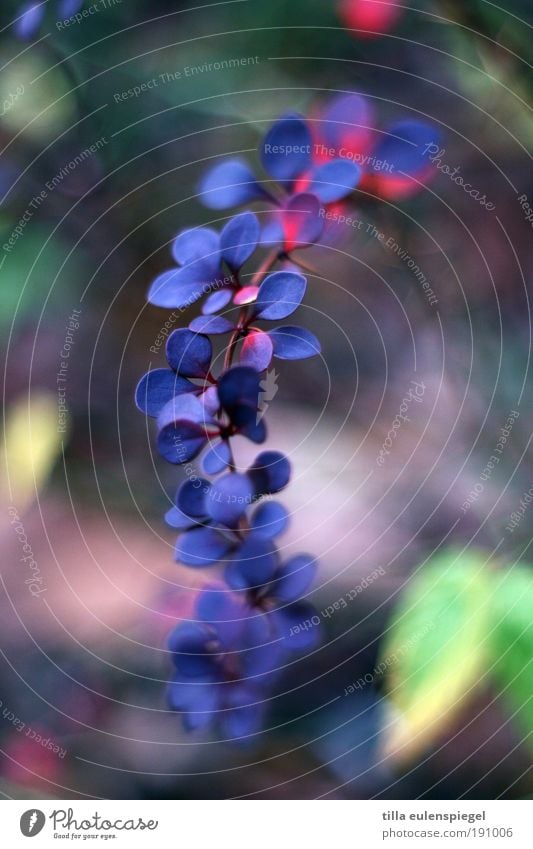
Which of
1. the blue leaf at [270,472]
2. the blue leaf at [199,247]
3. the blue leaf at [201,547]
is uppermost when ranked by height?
the blue leaf at [199,247]

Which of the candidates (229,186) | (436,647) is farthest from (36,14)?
(436,647)

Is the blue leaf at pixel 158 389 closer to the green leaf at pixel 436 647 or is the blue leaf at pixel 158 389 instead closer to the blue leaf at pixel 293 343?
the blue leaf at pixel 293 343

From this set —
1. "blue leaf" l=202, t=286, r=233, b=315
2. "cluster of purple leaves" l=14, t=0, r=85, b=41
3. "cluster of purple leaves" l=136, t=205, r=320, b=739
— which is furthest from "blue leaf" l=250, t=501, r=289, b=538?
"cluster of purple leaves" l=14, t=0, r=85, b=41

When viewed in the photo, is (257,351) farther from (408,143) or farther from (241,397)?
(408,143)

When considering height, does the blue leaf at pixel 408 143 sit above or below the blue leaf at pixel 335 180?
above
